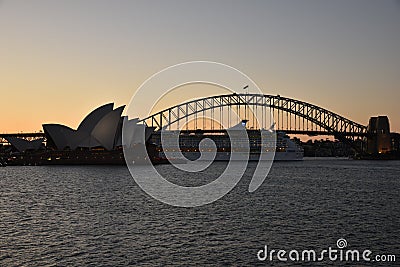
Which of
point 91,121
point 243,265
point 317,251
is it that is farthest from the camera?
point 91,121

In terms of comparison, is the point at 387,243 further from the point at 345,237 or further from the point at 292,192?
the point at 292,192

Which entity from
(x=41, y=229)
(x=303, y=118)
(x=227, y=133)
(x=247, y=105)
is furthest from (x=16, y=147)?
(x=41, y=229)

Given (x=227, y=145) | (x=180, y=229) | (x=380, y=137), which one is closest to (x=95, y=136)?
(x=227, y=145)

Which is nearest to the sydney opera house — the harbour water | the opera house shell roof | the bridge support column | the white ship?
A: the opera house shell roof

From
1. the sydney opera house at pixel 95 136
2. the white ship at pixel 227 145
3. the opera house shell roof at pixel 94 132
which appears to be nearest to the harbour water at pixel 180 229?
the opera house shell roof at pixel 94 132

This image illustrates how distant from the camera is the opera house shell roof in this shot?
7975 cm

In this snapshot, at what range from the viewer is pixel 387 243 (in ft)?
54.4

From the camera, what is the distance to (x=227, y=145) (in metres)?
112

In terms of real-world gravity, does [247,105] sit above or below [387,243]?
above

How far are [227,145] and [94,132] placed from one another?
117 feet

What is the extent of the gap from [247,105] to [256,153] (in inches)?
610

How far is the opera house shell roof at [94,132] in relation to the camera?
79750 millimetres

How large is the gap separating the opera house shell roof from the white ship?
76.9 ft

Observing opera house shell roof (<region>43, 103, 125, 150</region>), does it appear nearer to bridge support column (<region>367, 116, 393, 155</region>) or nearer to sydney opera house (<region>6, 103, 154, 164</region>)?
sydney opera house (<region>6, 103, 154, 164</region>)
